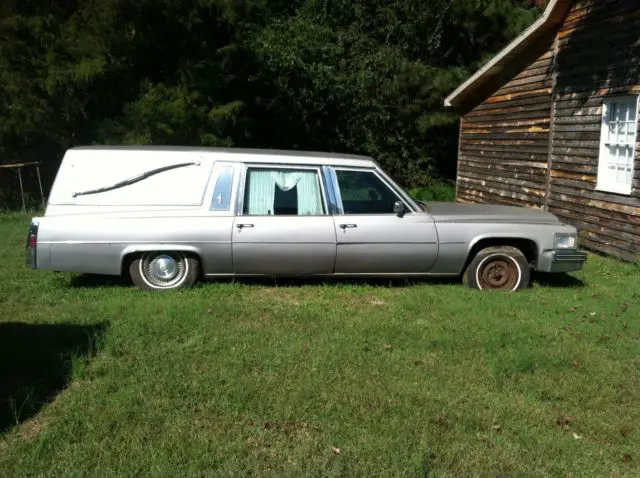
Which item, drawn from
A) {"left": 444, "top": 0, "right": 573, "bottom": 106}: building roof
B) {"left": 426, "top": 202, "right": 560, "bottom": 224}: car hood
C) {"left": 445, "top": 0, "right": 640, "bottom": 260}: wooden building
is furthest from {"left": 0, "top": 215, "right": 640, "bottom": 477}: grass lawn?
{"left": 444, "top": 0, "right": 573, "bottom": 106}: building roof

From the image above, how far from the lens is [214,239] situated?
23.3 feet

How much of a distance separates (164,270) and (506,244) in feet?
12.6

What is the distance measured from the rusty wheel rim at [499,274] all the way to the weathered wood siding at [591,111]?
10.0ft

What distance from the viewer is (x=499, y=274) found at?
7609 millimetres

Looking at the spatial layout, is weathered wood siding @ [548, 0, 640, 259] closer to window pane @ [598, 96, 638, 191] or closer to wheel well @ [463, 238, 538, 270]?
window pane @ [598, 96, 638, 191]

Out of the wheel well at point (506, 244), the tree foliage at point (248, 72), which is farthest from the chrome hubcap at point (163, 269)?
the tree foliage at point (248, 72)

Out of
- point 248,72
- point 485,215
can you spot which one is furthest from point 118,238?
point 248,72

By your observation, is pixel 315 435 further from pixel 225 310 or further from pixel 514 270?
pixel 514 270

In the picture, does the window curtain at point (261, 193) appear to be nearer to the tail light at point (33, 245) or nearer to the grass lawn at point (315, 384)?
the grass lawn at point (315, 384)

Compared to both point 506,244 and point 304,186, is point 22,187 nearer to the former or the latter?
point 304,186

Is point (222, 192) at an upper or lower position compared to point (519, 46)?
lower

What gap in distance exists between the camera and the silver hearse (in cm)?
704

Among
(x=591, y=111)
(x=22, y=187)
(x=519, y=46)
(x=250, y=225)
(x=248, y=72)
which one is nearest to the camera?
(x=250, y=225)

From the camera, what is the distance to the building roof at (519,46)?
447 inches
